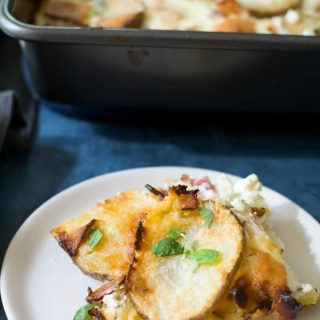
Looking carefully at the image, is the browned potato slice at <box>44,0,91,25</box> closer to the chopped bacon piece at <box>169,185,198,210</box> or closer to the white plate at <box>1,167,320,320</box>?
the white plate at <box>1,167,320,320</box>

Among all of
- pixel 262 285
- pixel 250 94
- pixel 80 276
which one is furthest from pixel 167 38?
pixel 262 285

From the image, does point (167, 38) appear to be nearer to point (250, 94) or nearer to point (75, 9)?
point (250, 94)

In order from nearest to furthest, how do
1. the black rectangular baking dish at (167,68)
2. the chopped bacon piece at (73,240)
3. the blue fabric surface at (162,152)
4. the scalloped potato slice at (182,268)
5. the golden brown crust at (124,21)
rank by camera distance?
the scalloped potato slice at (182,268) < the chopped bacon piece at (73,240) < the black rectangular baking dish at (167,68) < the blue fabric surface at (162,152) < the golden brown crust at (124,21)

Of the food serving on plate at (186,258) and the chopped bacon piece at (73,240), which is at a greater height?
the food serving on plate at (186,258)

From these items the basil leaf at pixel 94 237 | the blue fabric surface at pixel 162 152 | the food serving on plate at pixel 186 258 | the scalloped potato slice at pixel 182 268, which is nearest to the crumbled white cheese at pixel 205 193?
the food serving on plate at pixel 186 258

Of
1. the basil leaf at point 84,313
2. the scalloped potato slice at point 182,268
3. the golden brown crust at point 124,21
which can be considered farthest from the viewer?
the golden brown crust at point 124,21

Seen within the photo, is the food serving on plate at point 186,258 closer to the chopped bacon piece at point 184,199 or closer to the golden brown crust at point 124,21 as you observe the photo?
the chopped bacon piece at point 184,199
